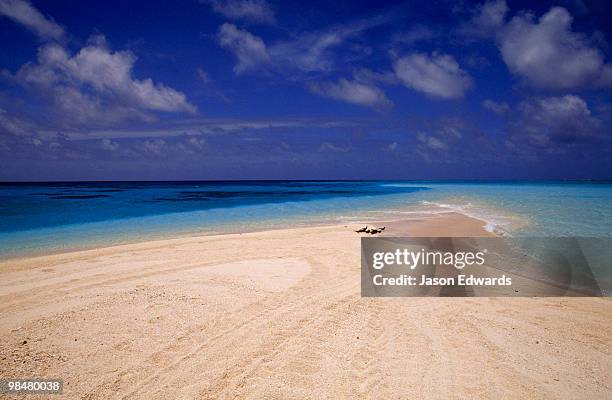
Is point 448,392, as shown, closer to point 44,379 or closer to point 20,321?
point 44,379

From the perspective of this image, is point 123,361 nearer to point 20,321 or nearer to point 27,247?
point 20,321

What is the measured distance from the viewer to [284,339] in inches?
203

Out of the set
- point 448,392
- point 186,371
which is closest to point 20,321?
point 186,371

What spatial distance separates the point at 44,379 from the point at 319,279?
5385mm

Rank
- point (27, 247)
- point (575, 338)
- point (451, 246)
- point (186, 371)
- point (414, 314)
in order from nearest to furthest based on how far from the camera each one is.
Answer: point (186, 371), point (575, 338), point (414, 314), point (451, 246), point (27, 247)

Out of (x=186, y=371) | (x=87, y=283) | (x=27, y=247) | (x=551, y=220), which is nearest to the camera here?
(x=186, y=371)

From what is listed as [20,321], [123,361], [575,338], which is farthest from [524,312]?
[20,321]

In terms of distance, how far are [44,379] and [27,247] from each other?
1197 centimetres

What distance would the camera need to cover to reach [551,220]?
16.8 meters

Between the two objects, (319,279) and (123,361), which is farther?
(319,279)

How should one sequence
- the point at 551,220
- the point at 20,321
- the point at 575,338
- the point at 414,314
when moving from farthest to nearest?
1. the point at 551,220
2. the point at 414,314
3. the point at 20,321
4. the point at 575,338

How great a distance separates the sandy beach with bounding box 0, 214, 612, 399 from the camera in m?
4.11

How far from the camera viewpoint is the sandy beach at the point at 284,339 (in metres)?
4.11

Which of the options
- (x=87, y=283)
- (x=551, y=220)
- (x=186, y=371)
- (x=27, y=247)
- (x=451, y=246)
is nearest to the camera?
(x=186, y=371)
